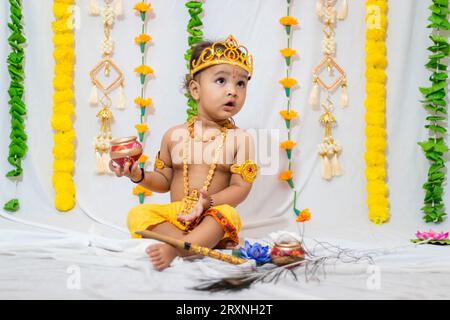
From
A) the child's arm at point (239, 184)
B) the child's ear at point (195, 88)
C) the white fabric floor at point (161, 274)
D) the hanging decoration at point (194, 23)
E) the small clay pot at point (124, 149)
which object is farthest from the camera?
the hanging decoration at point (194, 23)

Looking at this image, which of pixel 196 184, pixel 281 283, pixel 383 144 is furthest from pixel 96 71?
pixel 281 283

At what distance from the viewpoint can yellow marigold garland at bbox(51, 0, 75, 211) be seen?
227cm

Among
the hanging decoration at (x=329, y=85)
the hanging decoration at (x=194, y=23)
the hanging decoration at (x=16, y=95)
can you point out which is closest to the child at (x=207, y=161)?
the hanging decoration at (x=194, y=23)

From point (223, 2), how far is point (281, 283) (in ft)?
4.40

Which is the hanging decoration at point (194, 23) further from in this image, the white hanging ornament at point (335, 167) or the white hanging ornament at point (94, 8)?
the white hanging ornament at point (335, 167)

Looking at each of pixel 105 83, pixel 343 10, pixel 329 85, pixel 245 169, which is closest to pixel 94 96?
pixel 105 83

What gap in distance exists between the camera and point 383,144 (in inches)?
89.2

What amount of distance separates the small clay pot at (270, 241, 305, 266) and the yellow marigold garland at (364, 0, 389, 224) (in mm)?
817

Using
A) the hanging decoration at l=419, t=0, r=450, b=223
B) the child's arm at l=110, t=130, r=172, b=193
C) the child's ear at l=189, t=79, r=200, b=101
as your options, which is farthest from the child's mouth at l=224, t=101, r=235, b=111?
the hanging decoration at l=419, t=0, r=450, b=223

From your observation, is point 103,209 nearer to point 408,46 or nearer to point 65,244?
point 65,244

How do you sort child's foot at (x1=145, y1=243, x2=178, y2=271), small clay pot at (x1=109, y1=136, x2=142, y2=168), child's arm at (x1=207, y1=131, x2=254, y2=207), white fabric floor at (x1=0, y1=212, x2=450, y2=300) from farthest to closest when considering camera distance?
child's arm at (x1=207, y1=131, x2=254, y2=207) < small clay pot at (x1=109, y1=136, x2=142, y2=168) < child's foot at (x1=145, y1=243, x2=178, y2=271) < white fabric floor at (x1=0, y1=212, x2=450, y2=300)

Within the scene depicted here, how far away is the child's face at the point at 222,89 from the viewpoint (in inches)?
69.9

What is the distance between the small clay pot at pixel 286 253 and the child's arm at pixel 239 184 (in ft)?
0.83

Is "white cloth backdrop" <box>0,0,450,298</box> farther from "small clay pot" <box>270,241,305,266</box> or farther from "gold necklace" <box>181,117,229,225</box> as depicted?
"small clay pot" <box>270,241,305,266</box>
